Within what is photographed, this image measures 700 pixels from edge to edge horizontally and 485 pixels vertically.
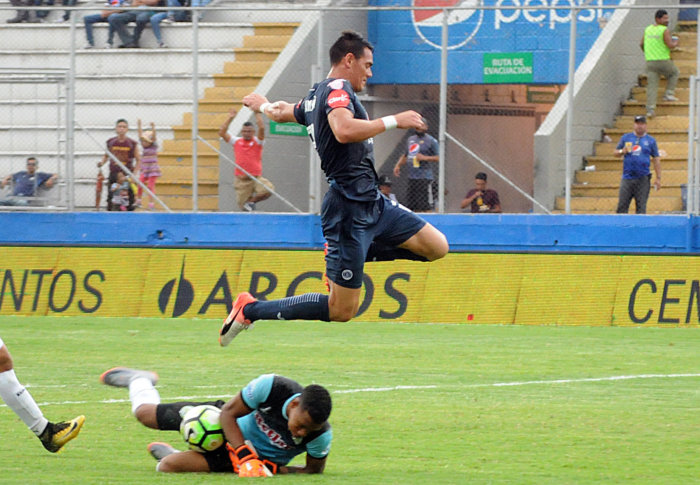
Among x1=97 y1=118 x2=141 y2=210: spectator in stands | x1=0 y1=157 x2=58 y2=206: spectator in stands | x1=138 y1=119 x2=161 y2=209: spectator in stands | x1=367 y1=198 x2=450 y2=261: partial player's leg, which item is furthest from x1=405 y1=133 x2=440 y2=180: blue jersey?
x1=367 y1=198 x2=450 y2=261: partial player's leg

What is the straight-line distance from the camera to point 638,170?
1966cm

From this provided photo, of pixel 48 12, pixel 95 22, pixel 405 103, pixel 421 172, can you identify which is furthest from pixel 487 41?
pixel 48 12

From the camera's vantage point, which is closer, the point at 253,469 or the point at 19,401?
the point at 253,469

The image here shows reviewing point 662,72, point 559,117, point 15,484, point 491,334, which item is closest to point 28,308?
point 491,334

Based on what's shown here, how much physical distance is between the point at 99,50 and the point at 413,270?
8172 mm

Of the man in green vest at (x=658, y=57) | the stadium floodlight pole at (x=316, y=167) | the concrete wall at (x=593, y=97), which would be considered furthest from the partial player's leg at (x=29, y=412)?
the man in green vest at (x=658, y=57)

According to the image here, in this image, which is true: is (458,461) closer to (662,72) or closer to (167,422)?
(167,422)

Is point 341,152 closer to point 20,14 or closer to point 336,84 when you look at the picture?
point 336,84

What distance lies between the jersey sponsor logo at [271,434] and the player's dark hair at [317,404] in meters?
0.42

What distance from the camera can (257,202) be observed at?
21250 millimetres

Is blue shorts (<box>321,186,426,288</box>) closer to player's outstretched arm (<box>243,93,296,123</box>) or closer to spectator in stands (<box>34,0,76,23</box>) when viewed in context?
player's outstretched arm (<box>243,93,296,123</box>)

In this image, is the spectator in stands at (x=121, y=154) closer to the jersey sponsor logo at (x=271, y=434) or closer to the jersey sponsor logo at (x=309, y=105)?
the jersey sponsor logo at (x=309, y=105)

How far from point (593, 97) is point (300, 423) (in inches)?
562

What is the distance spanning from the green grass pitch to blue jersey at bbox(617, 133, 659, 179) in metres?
3.15
